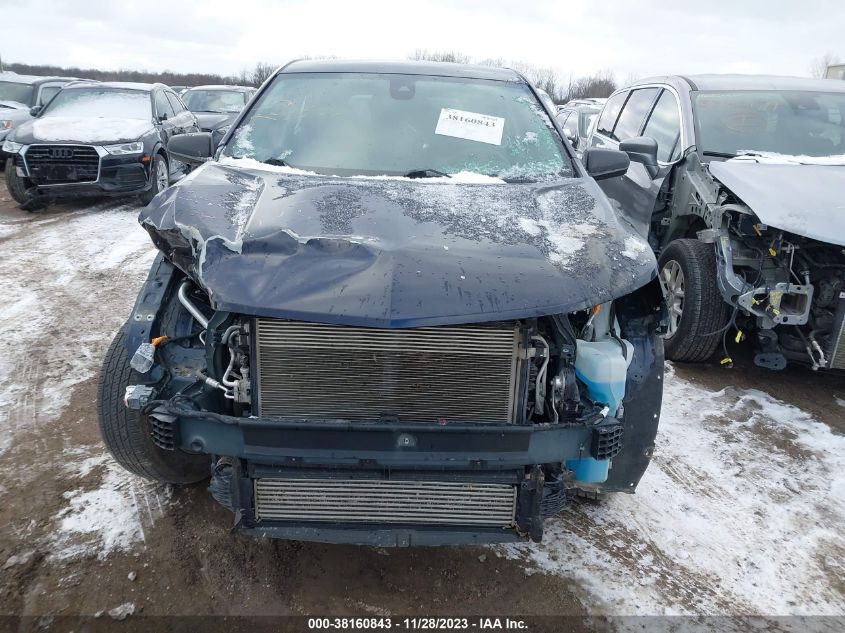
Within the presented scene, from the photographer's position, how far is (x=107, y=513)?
2.71m

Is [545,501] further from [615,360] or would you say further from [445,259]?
[445,259]

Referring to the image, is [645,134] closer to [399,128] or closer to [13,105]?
[399,128]

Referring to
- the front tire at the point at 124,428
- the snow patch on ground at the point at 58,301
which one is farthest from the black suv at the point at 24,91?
the front tire at the point at 124,428

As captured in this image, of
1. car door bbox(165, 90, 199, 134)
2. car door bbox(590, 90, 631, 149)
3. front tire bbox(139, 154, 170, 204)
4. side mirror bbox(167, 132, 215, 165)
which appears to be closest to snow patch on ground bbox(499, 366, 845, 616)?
side mirror bbox(167, 132, 215, 165)

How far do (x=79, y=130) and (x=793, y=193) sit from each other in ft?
26.7

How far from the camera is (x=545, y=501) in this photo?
222 cm

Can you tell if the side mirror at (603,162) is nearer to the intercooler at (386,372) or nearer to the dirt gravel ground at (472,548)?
the dirt gravel ground at (472,548)

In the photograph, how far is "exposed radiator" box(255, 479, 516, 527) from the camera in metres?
2.15

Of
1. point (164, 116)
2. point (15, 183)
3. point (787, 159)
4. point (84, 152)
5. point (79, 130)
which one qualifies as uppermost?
point (787, 159)

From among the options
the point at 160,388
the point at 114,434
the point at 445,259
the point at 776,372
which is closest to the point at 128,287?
the point at 114,434

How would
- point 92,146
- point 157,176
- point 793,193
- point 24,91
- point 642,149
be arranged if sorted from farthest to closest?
point 24,91
point 157,176
point 92,146
point 642,149
point 793,193

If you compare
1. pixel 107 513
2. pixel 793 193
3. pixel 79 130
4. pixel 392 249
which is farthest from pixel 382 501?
pixel 79 130

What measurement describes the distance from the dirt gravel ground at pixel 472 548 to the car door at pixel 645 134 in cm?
204

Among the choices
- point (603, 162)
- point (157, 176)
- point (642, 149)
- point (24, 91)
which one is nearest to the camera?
point (603, 162)
